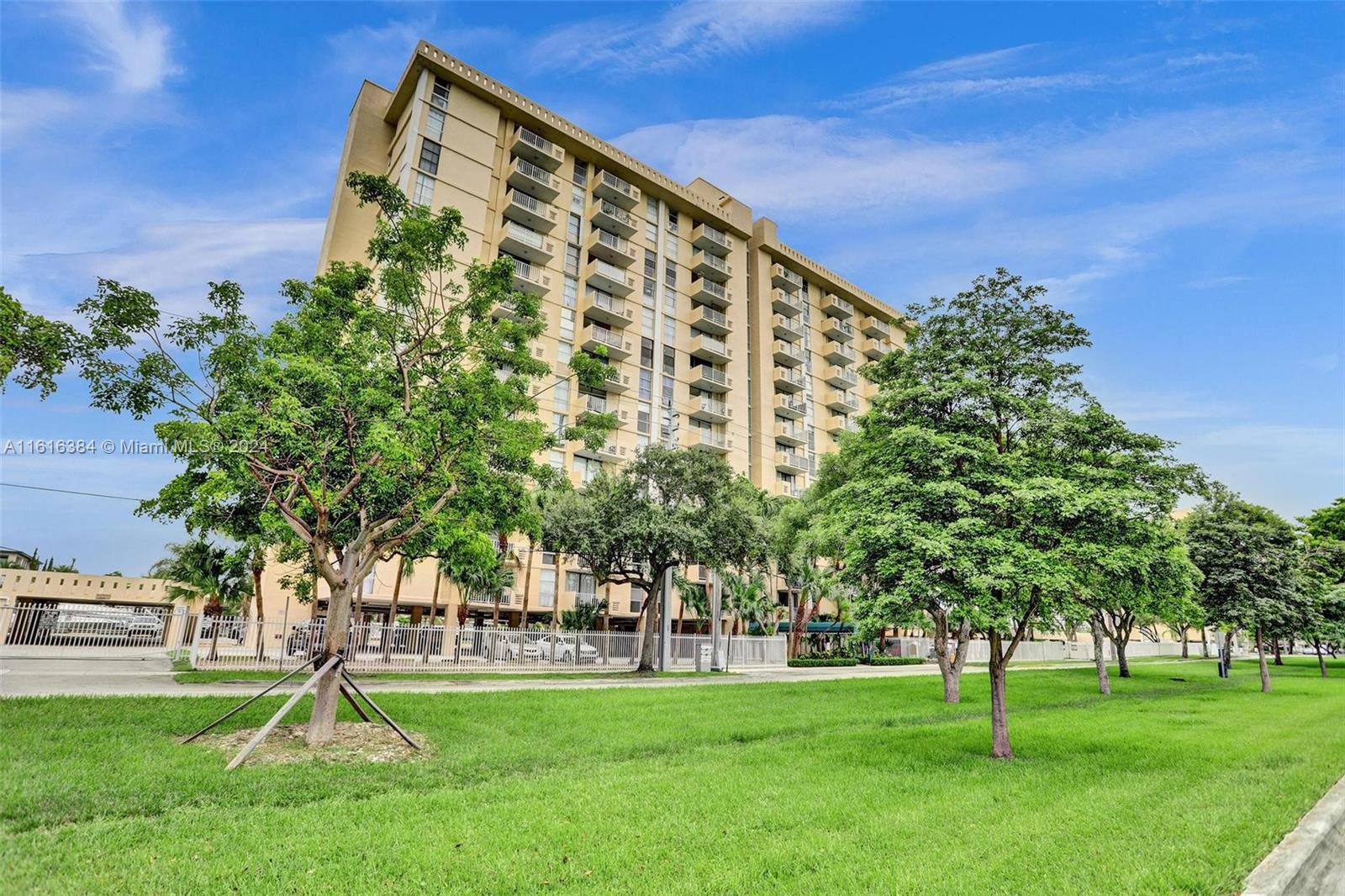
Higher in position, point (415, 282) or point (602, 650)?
point (415, 282)

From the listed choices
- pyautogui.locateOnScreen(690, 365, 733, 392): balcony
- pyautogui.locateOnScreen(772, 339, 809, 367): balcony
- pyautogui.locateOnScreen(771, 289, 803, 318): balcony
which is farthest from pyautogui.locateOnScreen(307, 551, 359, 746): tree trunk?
pyautogui.locateOnScreen(771, 289, 803, 318): balcony

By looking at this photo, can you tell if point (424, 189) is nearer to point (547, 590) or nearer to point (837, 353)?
point (547, 590)

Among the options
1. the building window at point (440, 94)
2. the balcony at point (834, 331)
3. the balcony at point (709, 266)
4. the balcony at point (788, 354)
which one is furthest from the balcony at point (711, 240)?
the building window at point (440, 94)

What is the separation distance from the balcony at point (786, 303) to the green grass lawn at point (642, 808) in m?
53.1

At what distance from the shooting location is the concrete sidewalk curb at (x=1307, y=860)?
6.07 metres

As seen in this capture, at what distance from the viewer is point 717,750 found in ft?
38.1

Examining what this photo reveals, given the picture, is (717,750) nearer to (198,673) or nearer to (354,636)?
(198,673)

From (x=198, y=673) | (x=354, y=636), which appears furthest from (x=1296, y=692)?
(x=198, y=673)

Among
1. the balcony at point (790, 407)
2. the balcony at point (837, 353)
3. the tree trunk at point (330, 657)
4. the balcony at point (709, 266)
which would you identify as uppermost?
the balcony at point (709, 266)

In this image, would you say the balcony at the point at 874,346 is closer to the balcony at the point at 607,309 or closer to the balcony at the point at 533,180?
the balcony at the point at 607,309

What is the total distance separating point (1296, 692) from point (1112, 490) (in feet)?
82.0

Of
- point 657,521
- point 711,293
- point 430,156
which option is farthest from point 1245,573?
point 430,156

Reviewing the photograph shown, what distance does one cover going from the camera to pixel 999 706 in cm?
1205

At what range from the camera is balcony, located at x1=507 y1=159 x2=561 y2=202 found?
4700 cm
